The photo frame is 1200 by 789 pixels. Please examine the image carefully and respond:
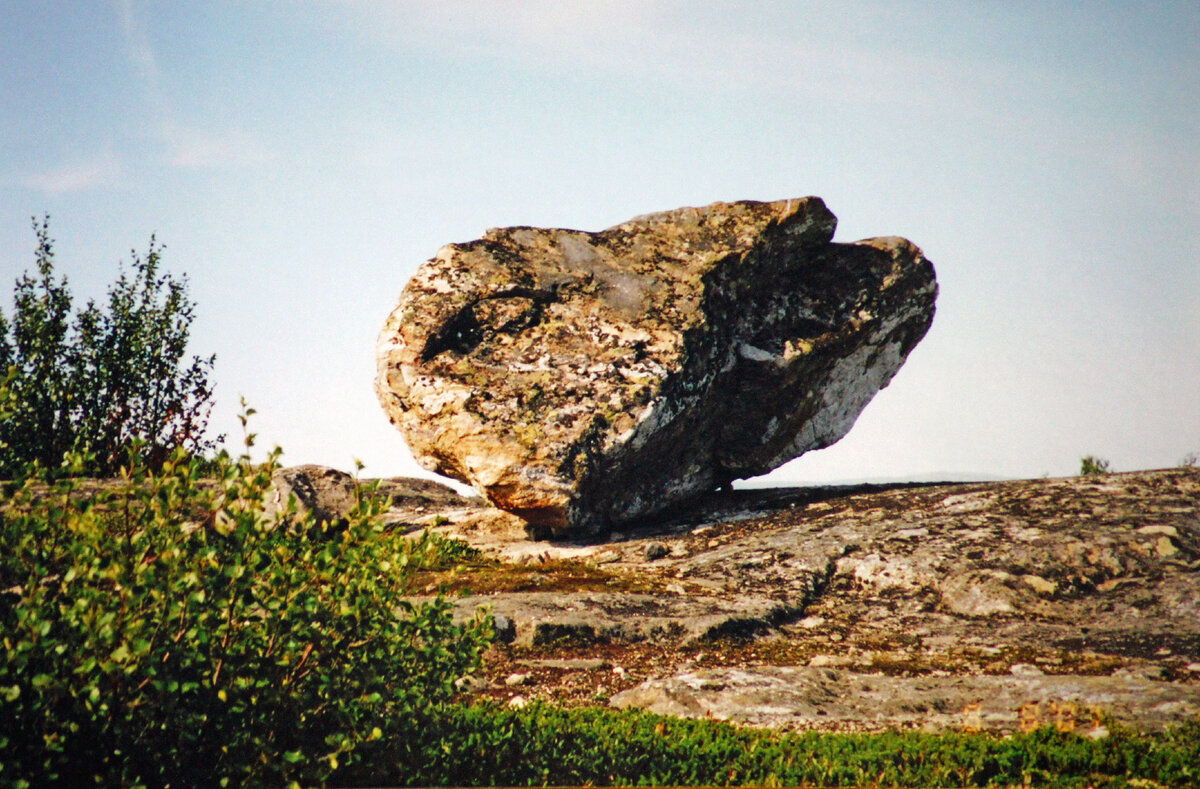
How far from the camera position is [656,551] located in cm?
1401

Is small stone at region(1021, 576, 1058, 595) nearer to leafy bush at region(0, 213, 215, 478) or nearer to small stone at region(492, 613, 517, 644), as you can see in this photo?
small stone at region(492, 613, 517, 644)

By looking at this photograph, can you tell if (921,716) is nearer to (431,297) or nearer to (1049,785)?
(1049,785)

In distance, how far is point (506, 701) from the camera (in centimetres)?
870

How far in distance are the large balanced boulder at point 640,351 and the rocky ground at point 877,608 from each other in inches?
45.6

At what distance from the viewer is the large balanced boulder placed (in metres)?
13.9

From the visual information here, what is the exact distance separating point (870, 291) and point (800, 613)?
718cm

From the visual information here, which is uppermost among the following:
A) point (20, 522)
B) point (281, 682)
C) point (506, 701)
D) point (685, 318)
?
point (685, 318)

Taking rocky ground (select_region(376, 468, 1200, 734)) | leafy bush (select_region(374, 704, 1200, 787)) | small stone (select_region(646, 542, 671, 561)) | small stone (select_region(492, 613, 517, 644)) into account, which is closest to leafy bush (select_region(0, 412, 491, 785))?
leafy bush (select_region(374, 704, 1200, 787))

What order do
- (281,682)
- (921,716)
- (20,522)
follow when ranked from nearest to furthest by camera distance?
(20,522)
(281,682)
(921,716)

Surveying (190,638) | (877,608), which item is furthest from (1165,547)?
(190,638)

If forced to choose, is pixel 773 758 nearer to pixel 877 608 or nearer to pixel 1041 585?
pixel 877 608

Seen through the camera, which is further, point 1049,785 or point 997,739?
point 997,739

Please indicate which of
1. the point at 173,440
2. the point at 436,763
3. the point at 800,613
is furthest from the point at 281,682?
the point at 173,440

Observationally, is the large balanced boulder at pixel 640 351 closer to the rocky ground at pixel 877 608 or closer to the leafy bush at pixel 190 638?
the rocky ground at pixel 877 608
